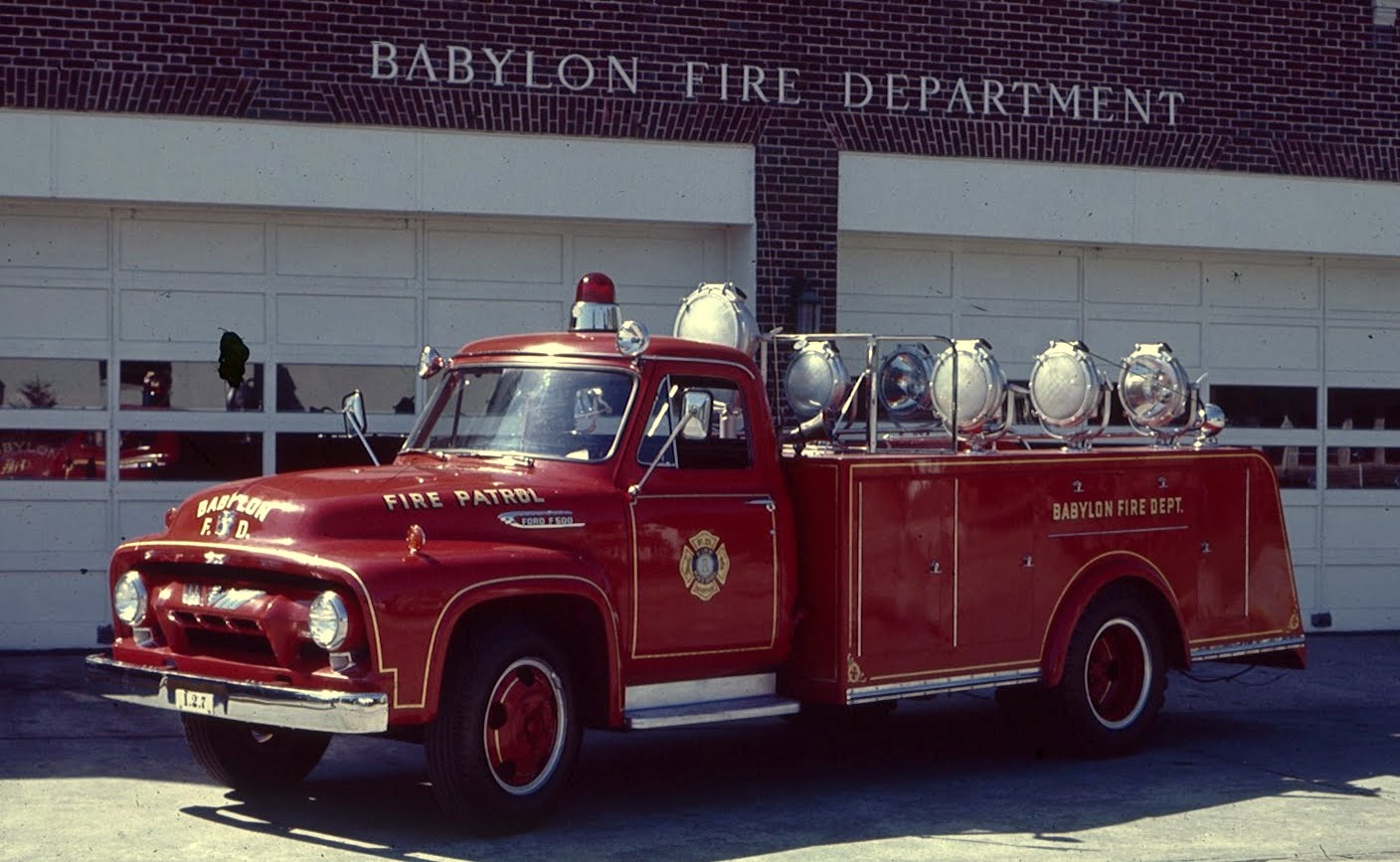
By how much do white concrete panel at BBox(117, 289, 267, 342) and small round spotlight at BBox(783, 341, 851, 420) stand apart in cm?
502

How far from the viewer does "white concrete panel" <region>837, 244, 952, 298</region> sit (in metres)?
15.3

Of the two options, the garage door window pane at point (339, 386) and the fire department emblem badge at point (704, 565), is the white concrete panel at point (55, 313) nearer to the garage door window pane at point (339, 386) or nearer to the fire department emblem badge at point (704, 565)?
the garage door window pane at point (339, 386)

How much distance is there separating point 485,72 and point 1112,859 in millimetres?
7964

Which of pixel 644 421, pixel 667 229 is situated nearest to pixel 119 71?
pixel 667 229

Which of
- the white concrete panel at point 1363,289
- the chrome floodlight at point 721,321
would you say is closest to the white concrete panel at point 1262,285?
the white concrete panel at point 1363,289

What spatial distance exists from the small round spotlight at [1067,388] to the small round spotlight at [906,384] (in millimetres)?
937

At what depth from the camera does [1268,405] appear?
1653cm

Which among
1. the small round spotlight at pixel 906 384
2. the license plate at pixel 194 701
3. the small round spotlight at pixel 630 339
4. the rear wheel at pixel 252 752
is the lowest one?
the rear wheel at pixel 252 752

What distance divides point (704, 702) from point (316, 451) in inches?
223

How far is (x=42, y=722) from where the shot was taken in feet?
35.7

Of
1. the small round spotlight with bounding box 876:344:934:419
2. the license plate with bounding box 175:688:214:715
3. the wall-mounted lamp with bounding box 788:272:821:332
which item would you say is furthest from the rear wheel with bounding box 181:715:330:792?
the wall-mounted lamp with bounding box 788:272:821:332

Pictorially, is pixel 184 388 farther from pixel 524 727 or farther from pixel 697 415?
pixel 524 727

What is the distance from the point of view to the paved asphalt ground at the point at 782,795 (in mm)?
8070

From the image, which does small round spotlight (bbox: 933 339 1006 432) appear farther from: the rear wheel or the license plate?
the license plate
